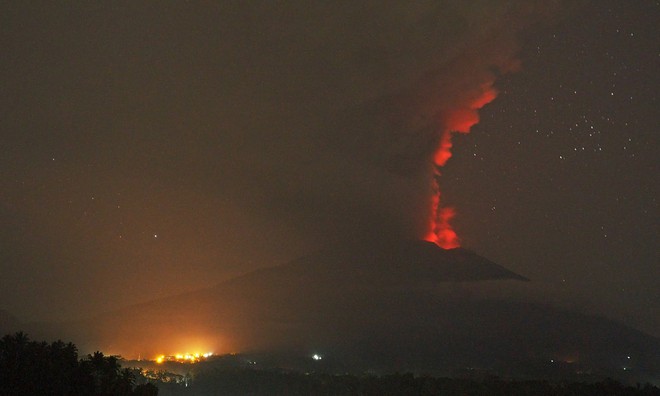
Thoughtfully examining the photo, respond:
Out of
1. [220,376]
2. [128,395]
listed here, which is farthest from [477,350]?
[128,395]

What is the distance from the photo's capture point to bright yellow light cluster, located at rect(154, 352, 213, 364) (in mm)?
128062

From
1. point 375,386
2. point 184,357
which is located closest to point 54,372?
point 375,386

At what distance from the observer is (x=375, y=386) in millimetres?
75688

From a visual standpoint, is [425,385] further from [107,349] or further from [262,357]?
[107,349]

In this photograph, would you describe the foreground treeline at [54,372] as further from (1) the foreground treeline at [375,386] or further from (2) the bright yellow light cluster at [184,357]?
(2) the bright yellow light cluster at [184,357]

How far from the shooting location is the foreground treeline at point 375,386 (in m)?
62.7

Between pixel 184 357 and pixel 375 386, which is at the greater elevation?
pixel 184 357

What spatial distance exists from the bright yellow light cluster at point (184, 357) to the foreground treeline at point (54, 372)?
309 feet

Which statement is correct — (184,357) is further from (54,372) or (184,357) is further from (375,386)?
(54,372)

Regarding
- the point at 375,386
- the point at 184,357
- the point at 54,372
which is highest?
the point at 184,357

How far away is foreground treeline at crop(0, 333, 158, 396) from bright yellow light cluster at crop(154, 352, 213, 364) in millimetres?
94331

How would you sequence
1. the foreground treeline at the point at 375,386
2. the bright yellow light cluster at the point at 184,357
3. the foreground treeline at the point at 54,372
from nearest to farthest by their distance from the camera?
the foreground treeline at the point at 54,372 → the foreground treeline at the point at 375,386 → the bright yellow light cluster at the point at 184,357

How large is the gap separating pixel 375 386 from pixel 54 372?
50.9 m

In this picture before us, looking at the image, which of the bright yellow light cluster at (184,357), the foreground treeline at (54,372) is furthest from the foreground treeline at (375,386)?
the foreground treeline at (54,372)
